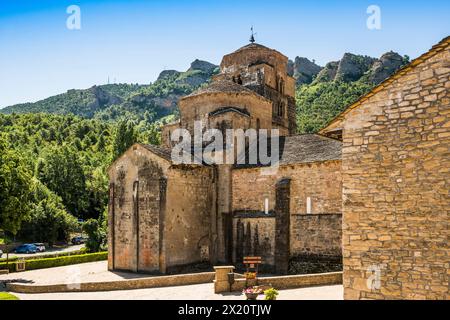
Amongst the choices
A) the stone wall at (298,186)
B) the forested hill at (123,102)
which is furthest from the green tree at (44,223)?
the forested hill at (123,102)

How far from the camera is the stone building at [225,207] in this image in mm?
20828

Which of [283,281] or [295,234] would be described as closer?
[283,281]

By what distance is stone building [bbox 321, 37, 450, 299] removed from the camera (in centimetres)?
792

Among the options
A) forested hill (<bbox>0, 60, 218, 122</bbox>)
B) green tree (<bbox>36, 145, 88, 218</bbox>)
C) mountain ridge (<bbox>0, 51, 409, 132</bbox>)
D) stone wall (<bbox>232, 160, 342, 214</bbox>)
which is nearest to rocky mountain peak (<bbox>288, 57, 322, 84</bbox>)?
mountain ridge (<bbox>0, 51, 409, 132</bbox>)

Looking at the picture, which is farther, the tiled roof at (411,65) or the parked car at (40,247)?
the parked car at (40,247)

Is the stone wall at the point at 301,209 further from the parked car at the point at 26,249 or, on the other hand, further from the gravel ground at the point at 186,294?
the parked car at the point at 26,249

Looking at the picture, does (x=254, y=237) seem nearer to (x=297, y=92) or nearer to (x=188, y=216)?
(x=188, y=216)

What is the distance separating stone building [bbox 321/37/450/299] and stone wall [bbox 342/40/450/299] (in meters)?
0.02

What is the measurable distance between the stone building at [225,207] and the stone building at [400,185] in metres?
11.4

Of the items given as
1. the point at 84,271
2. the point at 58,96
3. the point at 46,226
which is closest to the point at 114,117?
the point at 58,96

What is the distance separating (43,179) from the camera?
61.3 m

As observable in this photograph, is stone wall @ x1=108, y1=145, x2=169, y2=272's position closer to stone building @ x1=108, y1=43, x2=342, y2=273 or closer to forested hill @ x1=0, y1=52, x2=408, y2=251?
stone building @ x1=108, y1=43, x2=342, y2=273

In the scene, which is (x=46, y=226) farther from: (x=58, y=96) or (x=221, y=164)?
(x=58, y=96)
